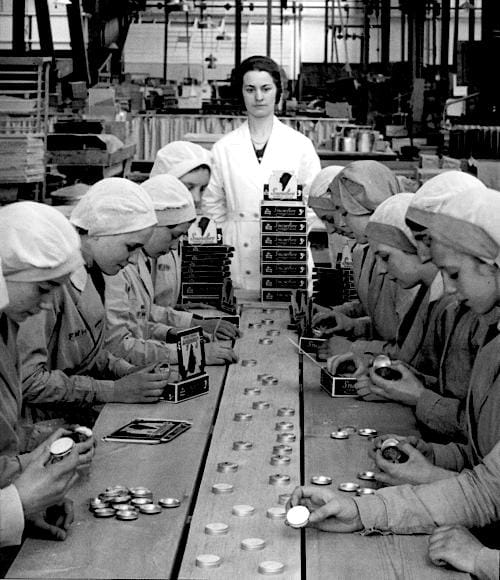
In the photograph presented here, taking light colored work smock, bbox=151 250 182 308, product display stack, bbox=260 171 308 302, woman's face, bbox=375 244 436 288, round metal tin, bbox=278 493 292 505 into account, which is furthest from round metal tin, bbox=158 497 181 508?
product display stack, bbox=260 171 308 302

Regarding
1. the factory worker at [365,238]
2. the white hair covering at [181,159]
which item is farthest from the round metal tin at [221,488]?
the white hair covering at [181,159]

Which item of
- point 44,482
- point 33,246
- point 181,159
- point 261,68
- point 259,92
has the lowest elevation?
point 44,482

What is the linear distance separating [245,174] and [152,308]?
4.58ft

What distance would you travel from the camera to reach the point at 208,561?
212 cm

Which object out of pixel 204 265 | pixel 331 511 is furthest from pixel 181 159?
pixel 331 511

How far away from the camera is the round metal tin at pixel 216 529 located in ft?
7.50

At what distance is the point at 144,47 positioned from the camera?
107 feet

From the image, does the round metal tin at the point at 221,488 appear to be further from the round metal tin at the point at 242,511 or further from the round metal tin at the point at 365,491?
the round metal tin at the point at 365,491

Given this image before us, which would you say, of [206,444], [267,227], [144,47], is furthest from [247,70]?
[144,47]

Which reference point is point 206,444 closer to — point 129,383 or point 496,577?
point 129,383

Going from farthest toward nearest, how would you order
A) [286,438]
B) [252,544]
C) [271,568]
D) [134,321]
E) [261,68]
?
[261,68] → [134,321] → [286,438] → [252,544] → [271,568]

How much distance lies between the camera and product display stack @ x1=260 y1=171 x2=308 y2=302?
5.45 m

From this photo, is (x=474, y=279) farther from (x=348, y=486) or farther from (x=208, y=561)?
(x=208, y=561)

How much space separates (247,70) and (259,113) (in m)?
0.24
